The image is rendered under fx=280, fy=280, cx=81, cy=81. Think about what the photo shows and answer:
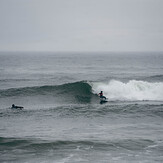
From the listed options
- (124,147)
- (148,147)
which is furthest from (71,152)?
(148,147)

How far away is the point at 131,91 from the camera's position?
111 feet

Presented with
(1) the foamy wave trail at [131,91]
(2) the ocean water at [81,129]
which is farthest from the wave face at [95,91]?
(2) the ocean water at [81,129]

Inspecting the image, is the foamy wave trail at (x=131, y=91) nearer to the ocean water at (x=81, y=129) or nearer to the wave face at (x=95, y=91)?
the wave face at (x=95, y=91)

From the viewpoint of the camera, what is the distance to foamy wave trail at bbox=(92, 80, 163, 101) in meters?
31.6

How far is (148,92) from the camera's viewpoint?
33781 mm

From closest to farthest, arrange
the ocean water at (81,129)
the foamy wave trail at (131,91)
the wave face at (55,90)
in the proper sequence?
the ocean water at (81,129), the foamy wave trail at (131,91), the wave face at (55,90)

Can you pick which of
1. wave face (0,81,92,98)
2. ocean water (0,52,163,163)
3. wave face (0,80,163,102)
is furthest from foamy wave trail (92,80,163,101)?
wave face (0,81,92,98)

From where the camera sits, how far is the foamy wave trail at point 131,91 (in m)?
31.6

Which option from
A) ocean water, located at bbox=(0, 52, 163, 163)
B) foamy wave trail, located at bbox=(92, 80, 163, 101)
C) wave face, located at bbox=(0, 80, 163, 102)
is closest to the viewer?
ocean water, located at bbox=(0, 52, 163, 163)

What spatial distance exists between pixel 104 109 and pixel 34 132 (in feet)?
27.3

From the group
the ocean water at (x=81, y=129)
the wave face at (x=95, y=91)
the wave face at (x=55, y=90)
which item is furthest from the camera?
the wave face at (x=55, y=90)

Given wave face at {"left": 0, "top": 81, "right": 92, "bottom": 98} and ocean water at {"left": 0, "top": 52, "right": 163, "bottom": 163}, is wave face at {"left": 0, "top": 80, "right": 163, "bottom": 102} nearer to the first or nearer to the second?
wave face at {"left": 0, "top": 81, "right": 92, "bottom": 98}

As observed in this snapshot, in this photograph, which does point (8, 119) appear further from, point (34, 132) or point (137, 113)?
point (137, 113)

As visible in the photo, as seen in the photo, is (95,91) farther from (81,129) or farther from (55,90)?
(81,129)
